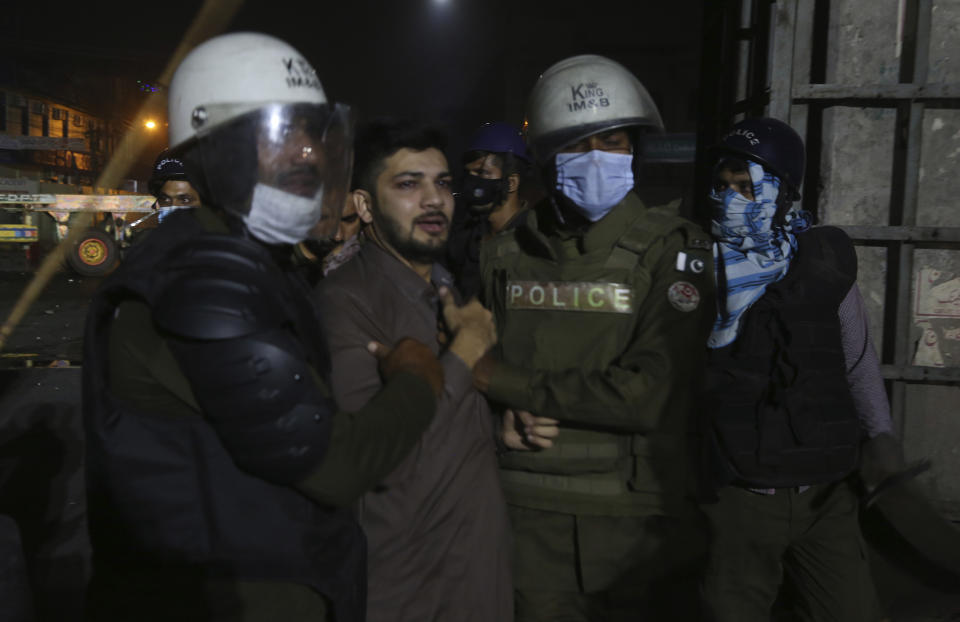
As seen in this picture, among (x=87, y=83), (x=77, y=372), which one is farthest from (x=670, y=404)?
(x=87, y=83)

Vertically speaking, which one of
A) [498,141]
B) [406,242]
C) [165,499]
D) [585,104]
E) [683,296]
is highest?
[498,141]

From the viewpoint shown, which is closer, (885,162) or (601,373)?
(601,373)

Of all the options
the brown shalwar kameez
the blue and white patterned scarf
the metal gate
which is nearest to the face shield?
the brown shalwar kameez

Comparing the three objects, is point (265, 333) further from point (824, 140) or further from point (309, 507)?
point (824, 140)

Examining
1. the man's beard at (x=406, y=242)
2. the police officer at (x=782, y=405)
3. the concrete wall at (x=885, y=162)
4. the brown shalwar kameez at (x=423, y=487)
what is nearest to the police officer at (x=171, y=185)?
the man's beard at (x=406, y=242)

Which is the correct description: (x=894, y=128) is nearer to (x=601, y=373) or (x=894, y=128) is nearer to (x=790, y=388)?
(x=790, y=388)

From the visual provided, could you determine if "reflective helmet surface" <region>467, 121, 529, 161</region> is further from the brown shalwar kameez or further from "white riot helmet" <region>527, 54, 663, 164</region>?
the brown shalwar kameez

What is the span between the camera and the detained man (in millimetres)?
1900

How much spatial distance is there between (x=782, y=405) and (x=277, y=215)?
1.82m

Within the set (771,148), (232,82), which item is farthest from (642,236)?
(232,82)

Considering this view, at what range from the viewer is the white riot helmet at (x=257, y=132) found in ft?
5.22

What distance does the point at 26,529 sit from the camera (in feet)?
14.4

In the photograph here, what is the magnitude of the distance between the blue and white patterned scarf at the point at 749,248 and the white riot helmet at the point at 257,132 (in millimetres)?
1495

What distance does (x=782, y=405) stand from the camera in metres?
2.42
